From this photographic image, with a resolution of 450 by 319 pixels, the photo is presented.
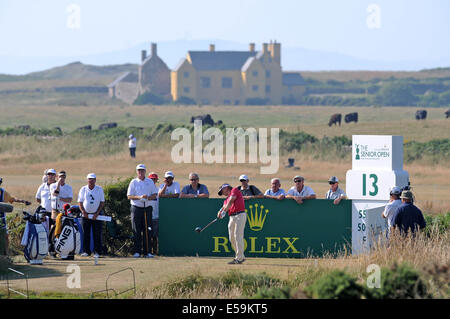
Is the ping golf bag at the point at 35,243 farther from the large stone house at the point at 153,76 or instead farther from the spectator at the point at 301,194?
the large stone house at the point at 153,76

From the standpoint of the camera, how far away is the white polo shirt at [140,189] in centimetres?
1920

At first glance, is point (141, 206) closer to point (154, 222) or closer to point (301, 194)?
point (154, 222)

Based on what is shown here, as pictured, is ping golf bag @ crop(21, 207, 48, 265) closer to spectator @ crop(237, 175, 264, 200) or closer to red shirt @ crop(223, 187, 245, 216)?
red shirt @ crop(223, 187, 245, 216)

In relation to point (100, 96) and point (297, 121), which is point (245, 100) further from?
point (297, 121)

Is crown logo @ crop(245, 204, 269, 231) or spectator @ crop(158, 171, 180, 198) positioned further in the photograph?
spectator @ crop(158, 171, 180, 198)

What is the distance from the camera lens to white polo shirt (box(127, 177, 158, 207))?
19.2 meters

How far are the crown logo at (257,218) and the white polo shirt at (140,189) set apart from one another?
6.25 ft

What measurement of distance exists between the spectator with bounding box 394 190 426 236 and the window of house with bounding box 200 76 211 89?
125 m

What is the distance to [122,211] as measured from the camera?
20672 millimetres

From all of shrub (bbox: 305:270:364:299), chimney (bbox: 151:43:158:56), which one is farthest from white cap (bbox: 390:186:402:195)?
chimney (bbox: 151:43:158:56)

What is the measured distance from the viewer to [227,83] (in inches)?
5566

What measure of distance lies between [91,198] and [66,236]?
0.89m

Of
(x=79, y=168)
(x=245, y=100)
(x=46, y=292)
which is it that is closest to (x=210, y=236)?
(x=46, y=292)

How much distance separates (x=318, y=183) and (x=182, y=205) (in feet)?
65.9
